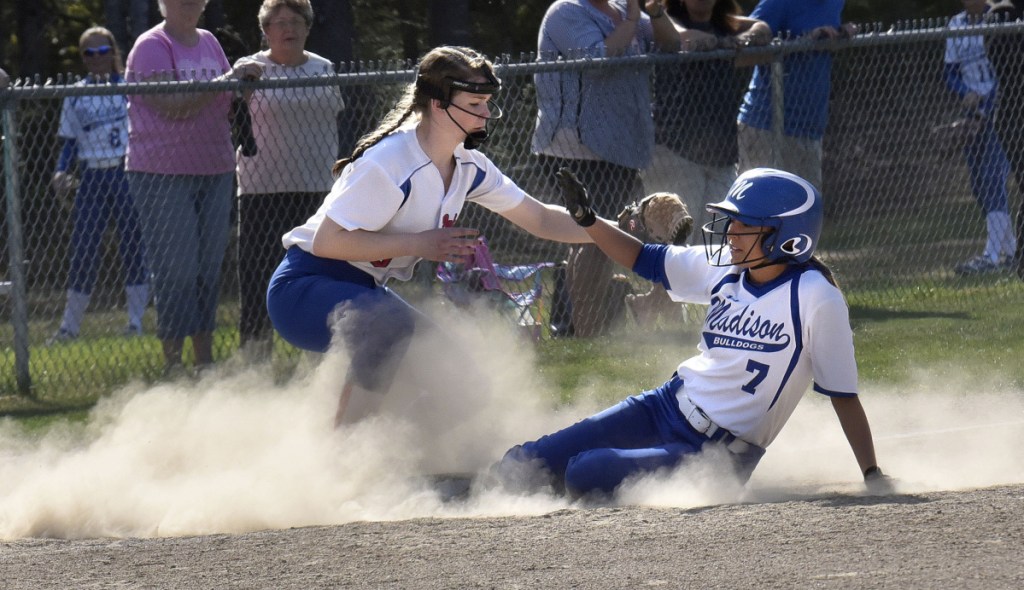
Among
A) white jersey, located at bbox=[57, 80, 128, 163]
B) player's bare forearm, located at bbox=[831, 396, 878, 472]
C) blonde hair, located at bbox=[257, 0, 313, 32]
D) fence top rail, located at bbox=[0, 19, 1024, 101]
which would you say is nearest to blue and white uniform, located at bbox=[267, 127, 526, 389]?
player's bare forearm, located at bbox=[831, 396, 878, 472]

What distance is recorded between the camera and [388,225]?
562 cm

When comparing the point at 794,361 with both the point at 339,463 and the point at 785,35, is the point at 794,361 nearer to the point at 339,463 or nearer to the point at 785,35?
the point at 339,463

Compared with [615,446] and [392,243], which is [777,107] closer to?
[615,446]

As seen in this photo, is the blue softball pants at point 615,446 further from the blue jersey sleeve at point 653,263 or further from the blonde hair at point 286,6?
the blonde hair at point 286,6

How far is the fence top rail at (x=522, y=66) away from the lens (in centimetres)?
779

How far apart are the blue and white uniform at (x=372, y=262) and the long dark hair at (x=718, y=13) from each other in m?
3.67

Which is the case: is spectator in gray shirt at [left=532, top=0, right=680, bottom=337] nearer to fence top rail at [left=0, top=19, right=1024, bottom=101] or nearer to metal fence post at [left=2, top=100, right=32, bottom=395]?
fence top rail at [left=0, top=19, right=1024, bottom=101]

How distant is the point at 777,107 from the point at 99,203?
468 centimetres

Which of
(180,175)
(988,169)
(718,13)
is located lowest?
(180,175)

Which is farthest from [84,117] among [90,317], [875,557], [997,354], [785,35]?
[875,557]

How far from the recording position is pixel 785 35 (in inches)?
358

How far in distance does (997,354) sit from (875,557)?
444cm

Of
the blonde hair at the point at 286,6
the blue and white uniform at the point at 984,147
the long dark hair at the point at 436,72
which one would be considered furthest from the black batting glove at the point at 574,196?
the blue and white uniform at the point at 984,147

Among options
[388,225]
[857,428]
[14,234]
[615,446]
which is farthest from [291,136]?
[857,428]
